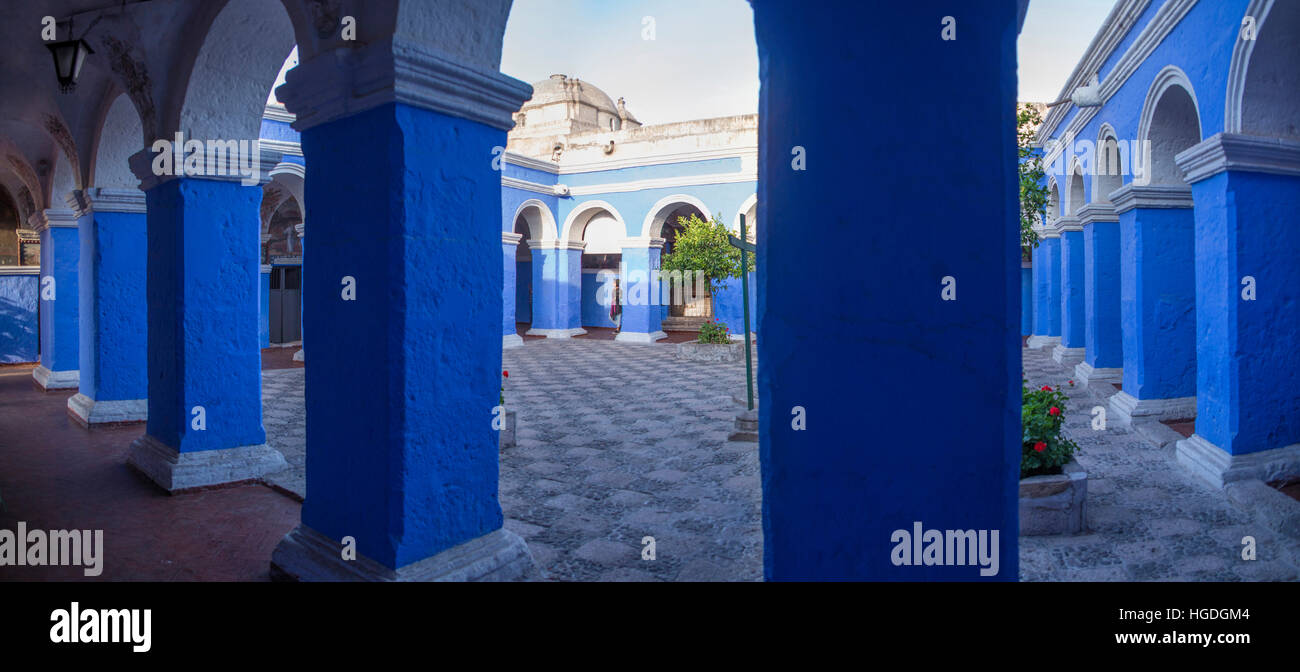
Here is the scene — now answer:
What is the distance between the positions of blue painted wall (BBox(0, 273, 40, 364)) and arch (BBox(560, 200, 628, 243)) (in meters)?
11.5

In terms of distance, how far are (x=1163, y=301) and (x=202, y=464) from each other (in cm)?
884

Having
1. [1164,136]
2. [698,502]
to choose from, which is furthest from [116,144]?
[1164,136]

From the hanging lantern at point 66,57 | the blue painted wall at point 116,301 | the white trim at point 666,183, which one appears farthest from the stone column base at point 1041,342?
the hanging lantern at point 66,57

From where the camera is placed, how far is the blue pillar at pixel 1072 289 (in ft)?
37.9

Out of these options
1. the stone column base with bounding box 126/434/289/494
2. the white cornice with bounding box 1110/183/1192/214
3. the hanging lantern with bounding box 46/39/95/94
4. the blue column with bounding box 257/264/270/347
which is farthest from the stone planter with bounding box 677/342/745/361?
the hanging lantern with bounding box 46/39/95/94

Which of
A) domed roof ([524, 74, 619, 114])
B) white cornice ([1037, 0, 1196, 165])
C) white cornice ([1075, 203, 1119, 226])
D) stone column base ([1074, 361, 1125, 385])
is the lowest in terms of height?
stone column base ([1074, 361, 1125, 385])

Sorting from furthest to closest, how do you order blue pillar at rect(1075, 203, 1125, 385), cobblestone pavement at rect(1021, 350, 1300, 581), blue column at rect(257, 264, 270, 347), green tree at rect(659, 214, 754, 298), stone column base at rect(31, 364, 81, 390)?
1. blue column at rect(257, 264, 270, 347)
2. green tree at rect(659, 214, 754, 298)
3. stone column base at rect(31, 364, 81, 390)
4. blue pillar at rect(1075, 203, 1125, 385)
5. cobblestone pavement at rect(1021, 350, 1300, 581)

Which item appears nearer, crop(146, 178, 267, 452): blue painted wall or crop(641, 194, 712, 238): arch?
crop(146, 178, 267, 452): blue painted wall

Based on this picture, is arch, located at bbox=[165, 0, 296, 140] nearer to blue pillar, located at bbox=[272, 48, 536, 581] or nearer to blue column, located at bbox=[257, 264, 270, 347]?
blue pillar, located at bbox=[272, 48, 536, 581]

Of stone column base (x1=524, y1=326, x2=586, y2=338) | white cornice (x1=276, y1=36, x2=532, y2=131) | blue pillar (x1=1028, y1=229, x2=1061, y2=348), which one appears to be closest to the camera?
white cornice (x1=276, y1=36, x2=532, y2=131)

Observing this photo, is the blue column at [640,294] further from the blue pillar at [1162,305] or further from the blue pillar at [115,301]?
the blue pillar at [115,301]

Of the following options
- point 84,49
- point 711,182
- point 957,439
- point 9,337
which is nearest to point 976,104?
point 957,439

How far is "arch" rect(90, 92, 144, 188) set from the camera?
6.18m

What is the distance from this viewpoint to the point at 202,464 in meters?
4.85
